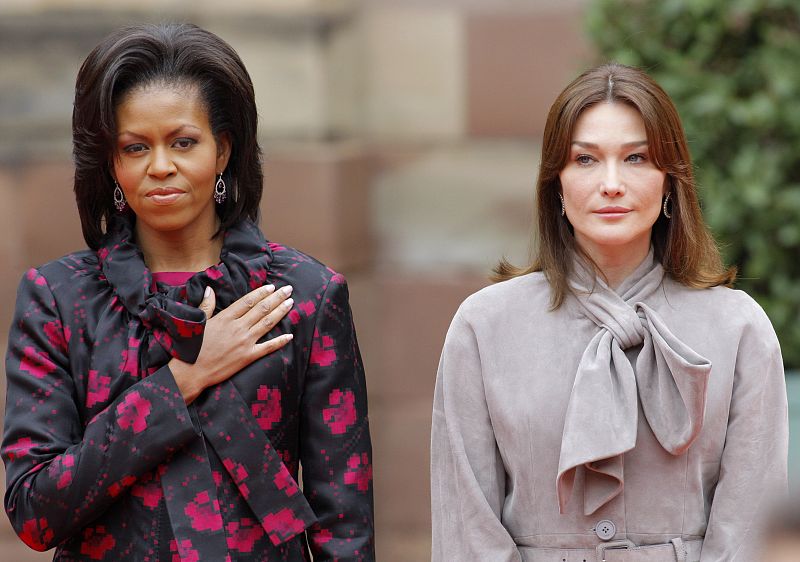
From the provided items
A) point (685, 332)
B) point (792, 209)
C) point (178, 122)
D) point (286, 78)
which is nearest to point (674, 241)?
point (685, 332)

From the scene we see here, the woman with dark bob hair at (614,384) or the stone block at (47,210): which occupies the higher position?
the woman with dark bob hair at (614,384)

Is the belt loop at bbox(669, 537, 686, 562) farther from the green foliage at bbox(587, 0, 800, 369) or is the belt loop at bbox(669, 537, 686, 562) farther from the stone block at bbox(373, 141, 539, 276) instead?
the stone block at bbox(373, 141, 539, 276)

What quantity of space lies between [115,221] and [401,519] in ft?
9.94

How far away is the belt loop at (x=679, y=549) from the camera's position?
271 centimetres

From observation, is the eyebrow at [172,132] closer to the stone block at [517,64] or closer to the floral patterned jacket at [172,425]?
the floral patterned jacket at [172,425]

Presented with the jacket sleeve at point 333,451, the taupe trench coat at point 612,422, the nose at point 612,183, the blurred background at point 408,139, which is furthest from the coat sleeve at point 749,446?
the blurred background at point 408,139

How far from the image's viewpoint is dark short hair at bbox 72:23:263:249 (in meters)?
2.73

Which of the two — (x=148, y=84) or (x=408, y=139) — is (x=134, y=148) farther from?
(x=408, y=139)

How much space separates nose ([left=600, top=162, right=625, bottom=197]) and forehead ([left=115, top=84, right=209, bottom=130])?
894 millimetres

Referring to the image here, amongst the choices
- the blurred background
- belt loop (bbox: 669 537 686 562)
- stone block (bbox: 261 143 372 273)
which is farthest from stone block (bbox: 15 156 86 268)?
belt loop (bbox: 669 537 686 562)

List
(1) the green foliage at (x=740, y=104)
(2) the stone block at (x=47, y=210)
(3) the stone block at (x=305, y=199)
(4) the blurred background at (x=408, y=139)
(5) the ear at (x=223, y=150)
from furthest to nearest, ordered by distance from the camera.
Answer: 1. (2) the stone block at (x=47, y=210)
2. (3) the stone block at (x=305, y=199)
3. (4) the blurred background at (x=408, y=139)
4. (1) the green foliage at (x=740, y=104)
5. (5) the ear at (x=223, y=150)

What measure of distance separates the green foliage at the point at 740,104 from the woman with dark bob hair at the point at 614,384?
202cm

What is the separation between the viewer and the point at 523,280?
116 inches

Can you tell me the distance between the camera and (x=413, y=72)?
5.73 m
